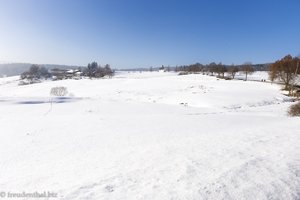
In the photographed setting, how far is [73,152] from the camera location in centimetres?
1112

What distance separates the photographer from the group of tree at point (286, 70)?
6262 cm

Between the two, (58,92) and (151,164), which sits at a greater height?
(151,164)

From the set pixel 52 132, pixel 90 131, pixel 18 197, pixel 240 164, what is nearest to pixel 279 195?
pixel 240 164

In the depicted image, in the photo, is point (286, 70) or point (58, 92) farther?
point (58, 92)

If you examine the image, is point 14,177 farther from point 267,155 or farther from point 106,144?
point 267,155

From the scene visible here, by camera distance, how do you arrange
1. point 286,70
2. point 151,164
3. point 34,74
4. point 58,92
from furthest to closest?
point 34,74
point 58,92
point 286,70
point 151,164

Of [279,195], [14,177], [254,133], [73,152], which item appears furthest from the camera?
[254,133]

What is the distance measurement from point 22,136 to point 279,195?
13.9 meters

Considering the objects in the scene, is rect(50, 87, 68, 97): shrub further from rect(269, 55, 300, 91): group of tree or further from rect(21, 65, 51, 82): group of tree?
rect(21, 65, 51, 82): group of tree

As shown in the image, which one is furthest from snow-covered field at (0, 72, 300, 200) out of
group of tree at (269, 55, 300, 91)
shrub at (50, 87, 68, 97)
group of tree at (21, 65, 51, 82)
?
group of tree at (21, 65, 51, 82)

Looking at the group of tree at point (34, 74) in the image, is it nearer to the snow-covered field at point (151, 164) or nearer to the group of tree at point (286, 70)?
the group of tree at point (286, 70)

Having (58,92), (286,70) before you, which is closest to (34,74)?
(58,92)

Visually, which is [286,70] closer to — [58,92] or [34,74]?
[58,92]

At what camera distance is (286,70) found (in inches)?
2468
